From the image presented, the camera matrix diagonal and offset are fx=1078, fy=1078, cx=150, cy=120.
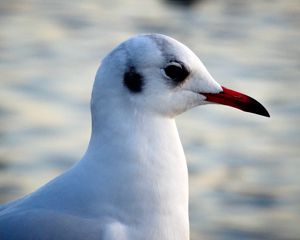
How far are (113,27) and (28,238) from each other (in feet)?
21.6

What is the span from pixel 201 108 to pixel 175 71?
4.51 m

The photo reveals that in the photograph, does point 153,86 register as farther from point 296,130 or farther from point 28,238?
point 296,130

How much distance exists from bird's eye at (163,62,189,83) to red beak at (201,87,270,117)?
0.42 feet

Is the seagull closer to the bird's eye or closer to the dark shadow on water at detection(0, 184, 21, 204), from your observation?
the bird's eye

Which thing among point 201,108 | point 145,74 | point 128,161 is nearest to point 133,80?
point 145,74

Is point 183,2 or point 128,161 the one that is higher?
point 183,2

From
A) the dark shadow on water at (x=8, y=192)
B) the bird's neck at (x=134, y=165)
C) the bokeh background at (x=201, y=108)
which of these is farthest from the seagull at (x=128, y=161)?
the dark shadow on water at (x=8, y=192)

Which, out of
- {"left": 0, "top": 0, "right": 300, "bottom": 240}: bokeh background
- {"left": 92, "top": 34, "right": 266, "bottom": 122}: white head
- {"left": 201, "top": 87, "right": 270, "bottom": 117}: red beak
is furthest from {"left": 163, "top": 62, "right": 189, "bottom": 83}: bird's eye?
{"left": 0, "top": 0, "right": 300, "bottom": 240}: bokeh background

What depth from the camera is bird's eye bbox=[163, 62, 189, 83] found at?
10.8 feet

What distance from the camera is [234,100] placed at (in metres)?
3.47

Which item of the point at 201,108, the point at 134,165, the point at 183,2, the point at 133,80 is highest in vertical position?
the point at 183,2

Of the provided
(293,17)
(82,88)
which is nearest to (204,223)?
(82,88)

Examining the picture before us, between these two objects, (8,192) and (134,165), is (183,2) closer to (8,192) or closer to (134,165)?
(8,192)

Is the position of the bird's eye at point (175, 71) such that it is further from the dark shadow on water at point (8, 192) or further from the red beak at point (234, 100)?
the dark shadow on water at point (8, 192)
